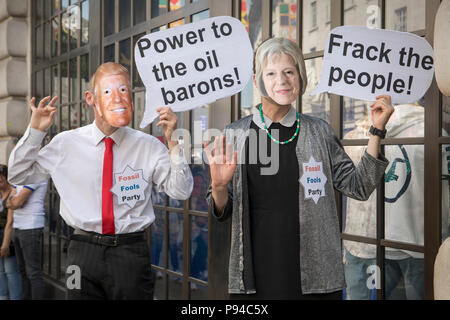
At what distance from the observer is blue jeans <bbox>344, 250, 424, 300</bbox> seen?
2.44 metres

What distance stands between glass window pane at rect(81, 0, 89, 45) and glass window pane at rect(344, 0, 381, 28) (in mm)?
3117

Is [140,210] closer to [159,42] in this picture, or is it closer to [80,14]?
[159,42]

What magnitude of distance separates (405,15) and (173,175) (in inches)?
53.0

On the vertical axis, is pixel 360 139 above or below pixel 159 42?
below

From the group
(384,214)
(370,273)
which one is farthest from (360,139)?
(370,273)

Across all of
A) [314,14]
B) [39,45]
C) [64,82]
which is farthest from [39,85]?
[314,14]

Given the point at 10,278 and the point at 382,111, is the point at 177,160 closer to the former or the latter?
the point at 382,111

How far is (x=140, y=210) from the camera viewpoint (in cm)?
223

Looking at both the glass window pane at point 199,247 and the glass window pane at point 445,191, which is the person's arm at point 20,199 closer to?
the glass window pane at point 199,247

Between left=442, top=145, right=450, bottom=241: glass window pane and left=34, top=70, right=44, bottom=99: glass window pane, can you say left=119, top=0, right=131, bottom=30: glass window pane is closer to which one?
left=34, top=70, right=44, bottom=99: glass window pane

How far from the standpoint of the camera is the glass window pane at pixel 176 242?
393 cm

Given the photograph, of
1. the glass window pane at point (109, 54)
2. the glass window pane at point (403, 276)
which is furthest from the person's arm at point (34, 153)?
the glass window pane at point (109, 54)

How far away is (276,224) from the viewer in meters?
1.95

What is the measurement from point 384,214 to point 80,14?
395 cm
